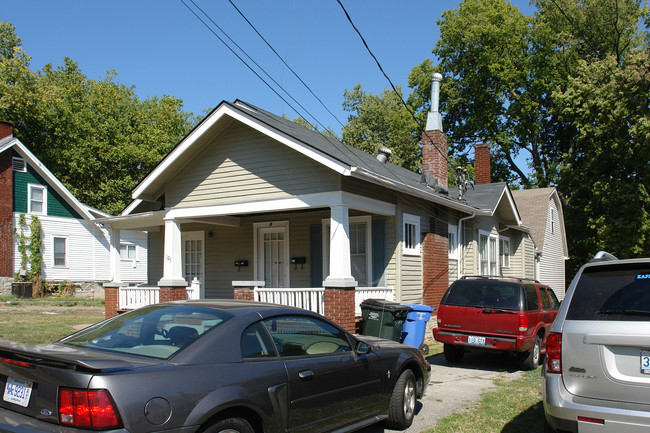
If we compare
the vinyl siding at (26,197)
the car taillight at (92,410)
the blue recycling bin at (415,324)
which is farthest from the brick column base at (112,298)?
the vinyl siding at (26,197)

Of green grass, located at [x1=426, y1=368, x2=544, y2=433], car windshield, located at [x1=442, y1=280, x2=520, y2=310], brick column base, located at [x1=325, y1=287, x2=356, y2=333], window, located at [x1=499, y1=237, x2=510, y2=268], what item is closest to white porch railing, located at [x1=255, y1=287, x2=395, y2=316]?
brick column base, located at [x1=325, y1=287, x2=356, y2=333]

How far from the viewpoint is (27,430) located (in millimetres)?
3559

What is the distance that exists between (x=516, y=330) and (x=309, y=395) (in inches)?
228

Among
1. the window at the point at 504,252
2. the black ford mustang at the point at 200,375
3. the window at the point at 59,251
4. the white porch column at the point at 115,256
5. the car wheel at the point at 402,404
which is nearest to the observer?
the black ford mustang at the point at 200,375

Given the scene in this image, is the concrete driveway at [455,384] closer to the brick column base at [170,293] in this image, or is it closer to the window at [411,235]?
the window at [411,235]

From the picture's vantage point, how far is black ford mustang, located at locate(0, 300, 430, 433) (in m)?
3.54

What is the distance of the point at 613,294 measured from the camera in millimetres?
4367

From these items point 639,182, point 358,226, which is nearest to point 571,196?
point 639,182

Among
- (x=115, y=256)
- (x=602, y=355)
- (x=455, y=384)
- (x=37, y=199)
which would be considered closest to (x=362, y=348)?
(x=602, y=355)

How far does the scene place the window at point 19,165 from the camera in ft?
A: 86.6

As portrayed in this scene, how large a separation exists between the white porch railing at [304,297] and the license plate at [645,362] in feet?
25.4

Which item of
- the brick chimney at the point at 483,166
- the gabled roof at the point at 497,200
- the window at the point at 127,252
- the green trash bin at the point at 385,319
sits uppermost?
the brick chimney at the point at 483,166

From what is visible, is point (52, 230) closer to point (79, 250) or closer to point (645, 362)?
point (79, 250)

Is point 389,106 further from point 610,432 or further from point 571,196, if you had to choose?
point 610,432
